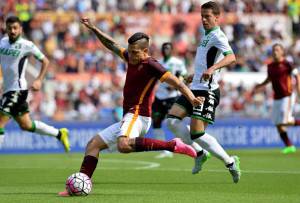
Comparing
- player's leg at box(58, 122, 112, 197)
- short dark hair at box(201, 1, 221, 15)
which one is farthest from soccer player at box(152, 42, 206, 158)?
player's leg at box(58, 122, 112, 197)

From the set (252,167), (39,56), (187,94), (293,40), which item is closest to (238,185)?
(187,94)

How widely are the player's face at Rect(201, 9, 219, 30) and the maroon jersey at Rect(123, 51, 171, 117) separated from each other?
198 centimetres

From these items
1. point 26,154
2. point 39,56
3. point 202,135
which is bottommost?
point 26,154

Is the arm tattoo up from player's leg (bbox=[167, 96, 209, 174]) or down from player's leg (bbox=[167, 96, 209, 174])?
up

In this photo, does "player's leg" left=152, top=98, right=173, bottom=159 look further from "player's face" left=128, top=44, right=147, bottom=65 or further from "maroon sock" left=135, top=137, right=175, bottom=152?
"player's face" left=128, top=44, right=147, bottom=65

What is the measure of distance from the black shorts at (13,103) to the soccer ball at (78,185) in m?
5.68

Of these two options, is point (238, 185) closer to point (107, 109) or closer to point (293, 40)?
point (107, 109)

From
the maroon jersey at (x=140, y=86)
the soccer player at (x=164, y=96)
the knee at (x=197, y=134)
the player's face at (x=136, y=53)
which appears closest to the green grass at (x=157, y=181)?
the knee at (x=197, y=134)

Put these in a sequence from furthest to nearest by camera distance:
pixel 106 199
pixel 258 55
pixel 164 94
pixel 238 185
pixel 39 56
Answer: pixel 258 55, pixel 164 94, pixel 39 56, pixel 238 185, pixel 106 199

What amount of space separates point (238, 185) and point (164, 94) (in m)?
8.66

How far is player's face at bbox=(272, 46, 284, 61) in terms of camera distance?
73.3 ft

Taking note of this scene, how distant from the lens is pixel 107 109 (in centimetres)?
2930

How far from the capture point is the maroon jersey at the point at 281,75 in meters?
22.7

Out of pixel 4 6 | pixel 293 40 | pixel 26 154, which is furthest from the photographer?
pixel 293 40
